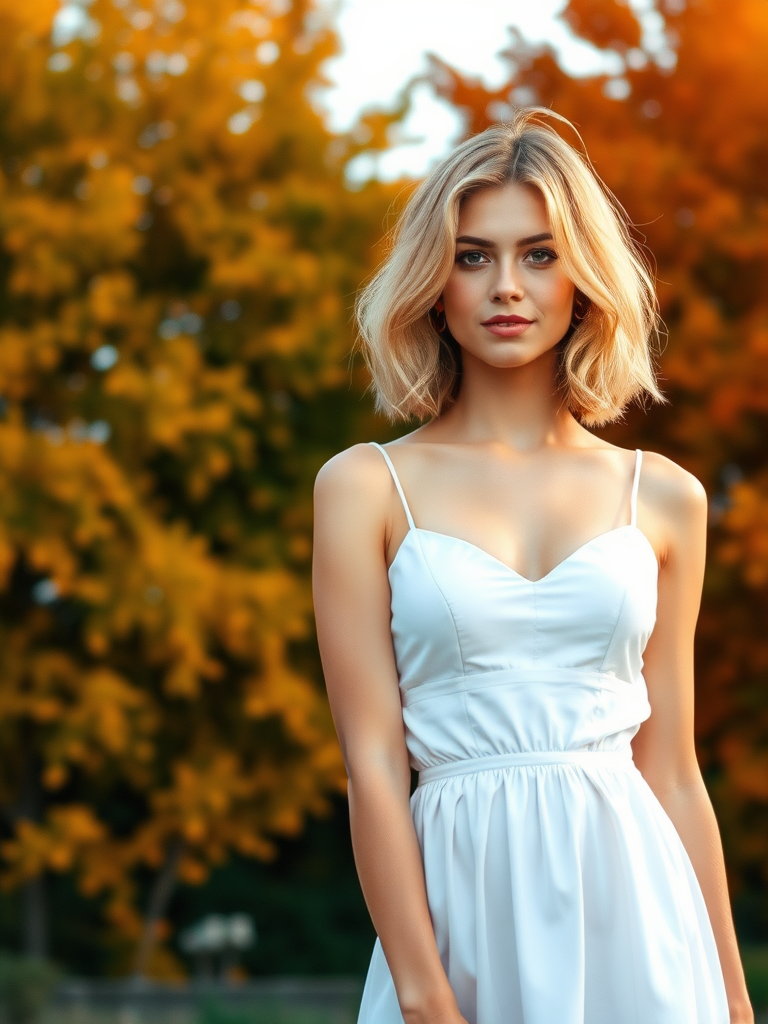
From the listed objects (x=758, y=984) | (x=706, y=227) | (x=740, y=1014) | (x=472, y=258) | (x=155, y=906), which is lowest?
(x=155, y=906)

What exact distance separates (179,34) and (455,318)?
10.8 metres

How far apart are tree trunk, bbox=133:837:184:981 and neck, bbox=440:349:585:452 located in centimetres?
1039

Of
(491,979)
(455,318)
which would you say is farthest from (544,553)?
(491,979)

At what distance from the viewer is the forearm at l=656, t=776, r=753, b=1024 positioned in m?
2.28

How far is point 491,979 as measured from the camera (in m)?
2.10

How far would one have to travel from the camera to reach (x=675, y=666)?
7.72 ft

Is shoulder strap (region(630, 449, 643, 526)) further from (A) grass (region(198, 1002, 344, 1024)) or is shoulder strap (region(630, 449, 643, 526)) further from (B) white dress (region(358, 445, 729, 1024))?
(A) grass (region(198, 1002, 344, 1024))

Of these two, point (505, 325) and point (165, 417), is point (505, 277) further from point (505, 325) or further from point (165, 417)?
point (165, 417)

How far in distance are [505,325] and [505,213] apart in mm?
168

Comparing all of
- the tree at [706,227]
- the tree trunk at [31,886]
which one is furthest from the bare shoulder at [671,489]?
the tree trunk at [31,886]

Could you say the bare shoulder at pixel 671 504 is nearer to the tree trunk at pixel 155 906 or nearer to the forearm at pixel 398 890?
the forearm at pixel 398 890

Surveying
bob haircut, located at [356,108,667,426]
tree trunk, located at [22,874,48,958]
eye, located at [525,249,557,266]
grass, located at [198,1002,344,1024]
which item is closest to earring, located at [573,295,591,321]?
bob haircut, located at [356,108,667,426]

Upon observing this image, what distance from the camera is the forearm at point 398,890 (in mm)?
2010

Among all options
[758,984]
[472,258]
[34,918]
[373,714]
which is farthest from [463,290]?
[34,918]
